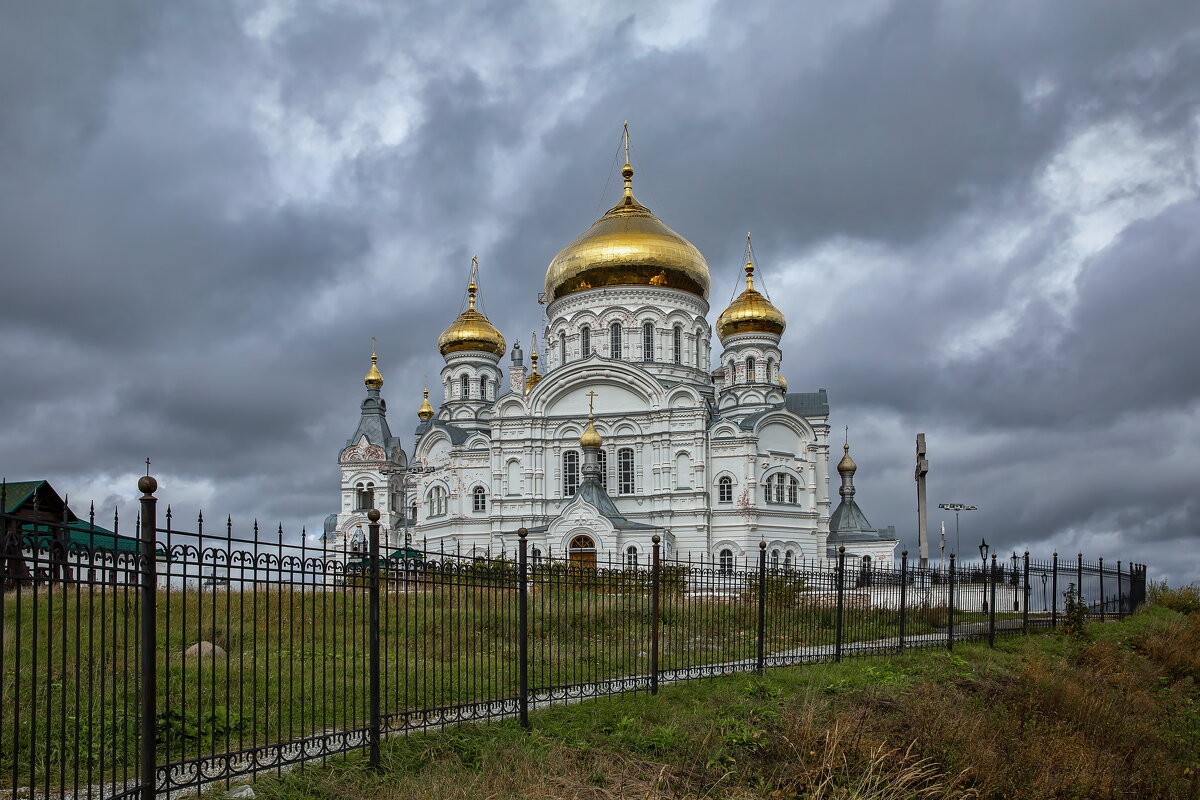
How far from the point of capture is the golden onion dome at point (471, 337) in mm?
47875

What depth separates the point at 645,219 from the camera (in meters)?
45.4

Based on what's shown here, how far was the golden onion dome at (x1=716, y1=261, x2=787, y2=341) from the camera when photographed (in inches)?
1751

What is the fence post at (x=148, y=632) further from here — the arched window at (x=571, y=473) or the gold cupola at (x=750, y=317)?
the gold cupola at (x=750, y=317)

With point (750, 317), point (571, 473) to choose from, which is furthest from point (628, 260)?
point (571, 473)

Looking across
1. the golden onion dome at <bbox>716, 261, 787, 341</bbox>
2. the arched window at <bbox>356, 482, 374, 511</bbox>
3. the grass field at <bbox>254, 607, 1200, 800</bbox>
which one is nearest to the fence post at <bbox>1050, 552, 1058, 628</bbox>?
the grass field at <bbox>254, 607, 1200, 800</bbox>

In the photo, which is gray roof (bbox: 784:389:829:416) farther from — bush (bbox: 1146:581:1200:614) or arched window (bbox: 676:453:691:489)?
bush (bbox: 1146:581:1200:614)

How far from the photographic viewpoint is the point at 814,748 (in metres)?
8.66

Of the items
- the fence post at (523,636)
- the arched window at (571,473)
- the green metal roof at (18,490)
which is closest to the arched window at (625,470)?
the arched window at (571,473)

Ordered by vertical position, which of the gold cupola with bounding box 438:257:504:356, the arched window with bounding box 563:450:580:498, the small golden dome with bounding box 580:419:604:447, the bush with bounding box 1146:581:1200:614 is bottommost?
the bush with bounding box 1146:581:1200:614

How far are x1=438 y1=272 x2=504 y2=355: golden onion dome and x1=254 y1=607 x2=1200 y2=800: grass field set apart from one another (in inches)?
1395

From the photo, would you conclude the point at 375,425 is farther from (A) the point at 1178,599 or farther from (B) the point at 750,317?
(A) the point at 1178,599

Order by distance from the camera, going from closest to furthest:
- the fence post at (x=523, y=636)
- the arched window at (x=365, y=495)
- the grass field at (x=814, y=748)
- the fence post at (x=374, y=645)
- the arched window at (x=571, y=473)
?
the grass field at (x=814, y=748)
the fence post at (x=374, y=645)
the fence post at (x=523, y=636)
the arched window at (x=571, y=473)
the arched window at (x=365, y=495)

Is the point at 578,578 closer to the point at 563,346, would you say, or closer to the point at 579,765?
the point at 579,765

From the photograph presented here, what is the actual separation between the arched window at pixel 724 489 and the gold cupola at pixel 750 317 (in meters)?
8.31
